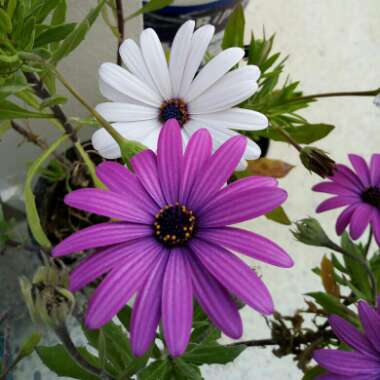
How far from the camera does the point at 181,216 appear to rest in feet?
1.04

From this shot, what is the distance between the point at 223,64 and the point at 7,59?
15 cm

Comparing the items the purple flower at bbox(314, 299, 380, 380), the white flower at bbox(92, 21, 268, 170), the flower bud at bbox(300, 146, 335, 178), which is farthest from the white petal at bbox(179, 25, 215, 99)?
the purple flower at bbox(314, 299, 380, 380)

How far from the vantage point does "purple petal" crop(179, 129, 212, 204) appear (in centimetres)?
30

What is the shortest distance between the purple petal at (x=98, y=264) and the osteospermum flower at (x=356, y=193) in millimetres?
239

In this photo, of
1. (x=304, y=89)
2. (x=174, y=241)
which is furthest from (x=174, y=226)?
(x=304, y=89)

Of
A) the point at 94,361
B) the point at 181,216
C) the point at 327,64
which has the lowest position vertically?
the point at 94,361

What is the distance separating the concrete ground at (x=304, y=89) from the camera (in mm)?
659

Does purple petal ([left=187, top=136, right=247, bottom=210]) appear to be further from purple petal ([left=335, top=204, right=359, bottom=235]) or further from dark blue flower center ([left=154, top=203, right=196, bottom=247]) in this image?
purple petal ([left=335, top=204, right=359, bottom=235])

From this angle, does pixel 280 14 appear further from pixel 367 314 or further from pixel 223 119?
pixel 367 314

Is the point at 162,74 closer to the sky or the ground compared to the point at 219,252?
closer to the sky

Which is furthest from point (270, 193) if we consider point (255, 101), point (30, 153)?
point (30, 153)

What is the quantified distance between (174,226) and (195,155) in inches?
1.6

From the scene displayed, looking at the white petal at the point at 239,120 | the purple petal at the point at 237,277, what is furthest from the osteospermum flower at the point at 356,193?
the purple petal at the point at 237,277

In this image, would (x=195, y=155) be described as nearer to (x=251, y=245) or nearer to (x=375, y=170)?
(x=251, y=245)
